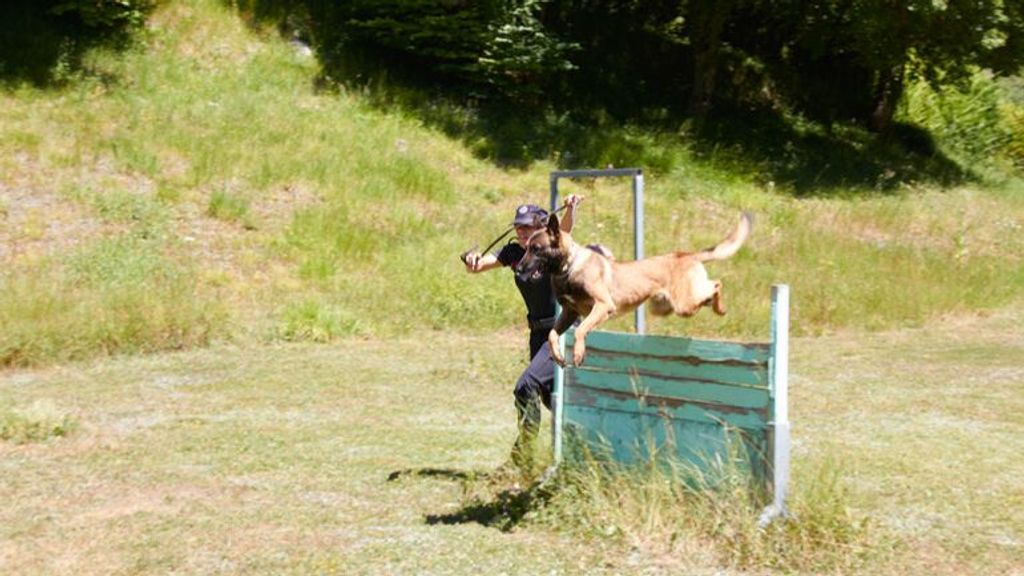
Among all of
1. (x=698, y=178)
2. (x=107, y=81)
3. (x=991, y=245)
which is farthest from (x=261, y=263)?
(x=991, y=245)

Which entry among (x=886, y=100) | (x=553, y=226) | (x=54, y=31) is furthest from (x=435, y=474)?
(x=886, y=100)

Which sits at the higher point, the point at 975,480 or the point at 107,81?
the point at 107,81

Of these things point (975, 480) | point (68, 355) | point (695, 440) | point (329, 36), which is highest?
point (329, 36)

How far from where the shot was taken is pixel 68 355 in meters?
13.4

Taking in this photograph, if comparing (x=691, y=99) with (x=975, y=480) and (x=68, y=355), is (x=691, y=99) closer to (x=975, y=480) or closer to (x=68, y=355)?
(x=68, y=355)

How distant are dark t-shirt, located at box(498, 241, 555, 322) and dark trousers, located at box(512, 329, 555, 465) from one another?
0.14 meters

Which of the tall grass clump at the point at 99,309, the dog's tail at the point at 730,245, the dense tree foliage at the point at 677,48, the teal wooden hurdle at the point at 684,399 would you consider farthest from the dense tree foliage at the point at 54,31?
the dog's tail at the point at 730,245

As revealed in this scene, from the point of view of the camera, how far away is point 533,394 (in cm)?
781

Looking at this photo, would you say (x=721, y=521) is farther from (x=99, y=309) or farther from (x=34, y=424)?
(x=99, y=309)

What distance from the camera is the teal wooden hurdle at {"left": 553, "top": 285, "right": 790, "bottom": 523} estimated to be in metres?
6.18

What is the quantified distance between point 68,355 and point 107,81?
8.79 m

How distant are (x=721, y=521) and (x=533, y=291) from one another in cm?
218

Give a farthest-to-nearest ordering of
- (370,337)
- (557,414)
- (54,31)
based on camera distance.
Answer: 1. (54,31)
2. (370,337)
3. (557,414)

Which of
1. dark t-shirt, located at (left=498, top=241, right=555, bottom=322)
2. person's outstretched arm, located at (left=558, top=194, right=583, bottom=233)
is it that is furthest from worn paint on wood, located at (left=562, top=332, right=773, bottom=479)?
person's outstretched arm, located at (left=558, top=194, right=583, bottom=233)
